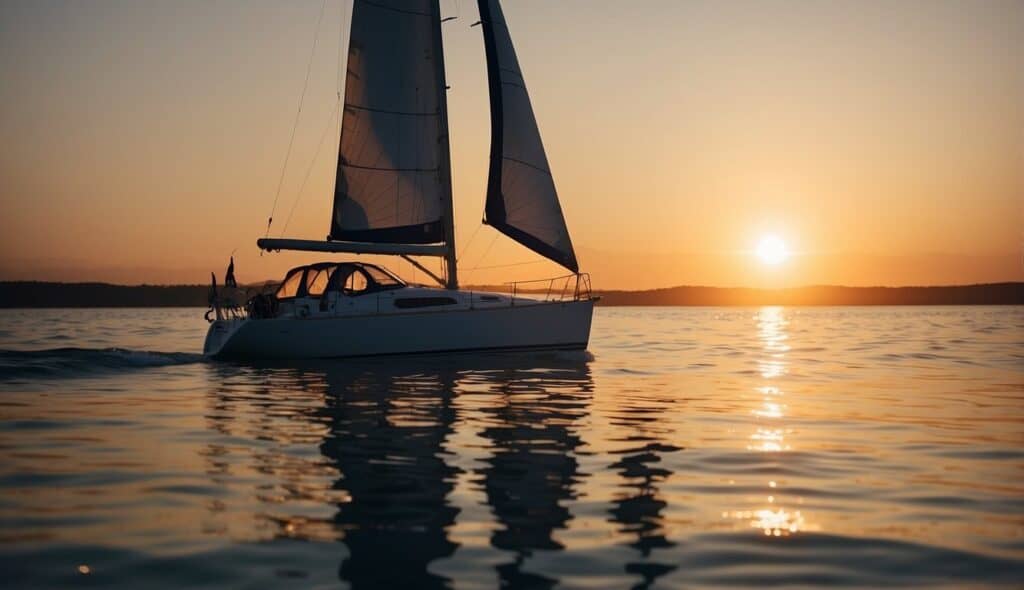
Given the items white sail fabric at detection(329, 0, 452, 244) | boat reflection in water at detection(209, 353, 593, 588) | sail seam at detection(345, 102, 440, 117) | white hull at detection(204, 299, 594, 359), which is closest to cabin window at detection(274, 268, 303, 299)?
white hull at detection(204, 299, 594, 359)

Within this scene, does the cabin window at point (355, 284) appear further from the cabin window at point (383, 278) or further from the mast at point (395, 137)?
the mast at point (395, 137)

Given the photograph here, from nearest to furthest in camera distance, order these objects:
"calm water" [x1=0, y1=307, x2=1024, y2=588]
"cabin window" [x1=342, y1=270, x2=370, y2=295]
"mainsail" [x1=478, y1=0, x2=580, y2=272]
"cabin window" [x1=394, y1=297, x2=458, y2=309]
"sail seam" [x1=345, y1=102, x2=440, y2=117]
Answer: "calm water" [x1=0, y1=307, x2=1024, y2=588], "cabin window" [x1=394, y1=297, x2=458, y2=309], "cabin window" [x1=342, y1=270, x2=370, y2=295], "mainsail" [x1=478, y1=0, x2=580, y2=272], "sail seam" [x1=345, y1=102, x2=440, y2=117]

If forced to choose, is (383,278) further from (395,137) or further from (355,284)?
(395,137)

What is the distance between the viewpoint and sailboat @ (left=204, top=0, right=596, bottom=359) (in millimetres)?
27438

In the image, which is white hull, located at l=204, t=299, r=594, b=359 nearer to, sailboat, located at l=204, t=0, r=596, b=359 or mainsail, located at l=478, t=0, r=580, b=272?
sailboat, located at l=204, t=0, r=596, b=359

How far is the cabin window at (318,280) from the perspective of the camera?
89.7 feet

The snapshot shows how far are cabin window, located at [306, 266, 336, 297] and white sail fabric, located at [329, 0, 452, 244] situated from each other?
2.23 m

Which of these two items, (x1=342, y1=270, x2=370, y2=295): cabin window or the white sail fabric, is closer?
(x1=342, y1=270, x2=370, y2=295): cabin window

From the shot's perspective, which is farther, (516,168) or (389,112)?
(389,112)

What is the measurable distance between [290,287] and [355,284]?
73.6 inches

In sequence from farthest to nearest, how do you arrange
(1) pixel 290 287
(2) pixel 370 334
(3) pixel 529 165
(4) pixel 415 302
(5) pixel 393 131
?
(5) pixel 393 131 < (3) pixel 529 165 < (1) pixel 290 287 < (4) pixel 415 302 < (2) pixel 370 334

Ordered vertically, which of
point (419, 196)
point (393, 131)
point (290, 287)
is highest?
point (393, 131)

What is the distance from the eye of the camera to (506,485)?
9.78 m

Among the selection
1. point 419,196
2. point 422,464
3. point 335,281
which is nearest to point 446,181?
point 419,196
